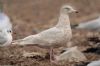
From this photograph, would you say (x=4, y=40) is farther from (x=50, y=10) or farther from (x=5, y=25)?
(x=50, y=10)

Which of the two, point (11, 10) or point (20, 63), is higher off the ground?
point (11, 10)

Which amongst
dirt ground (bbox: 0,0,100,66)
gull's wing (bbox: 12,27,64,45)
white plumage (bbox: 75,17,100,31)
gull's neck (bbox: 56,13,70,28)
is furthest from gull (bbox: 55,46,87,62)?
white plumage (bbox: 75,17,100,31)

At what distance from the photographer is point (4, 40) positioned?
952 cm

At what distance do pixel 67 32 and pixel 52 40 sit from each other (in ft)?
1.10

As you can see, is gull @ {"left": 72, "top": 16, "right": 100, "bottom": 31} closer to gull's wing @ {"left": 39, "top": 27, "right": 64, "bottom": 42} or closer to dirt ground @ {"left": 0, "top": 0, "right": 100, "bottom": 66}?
dirt ground @ {"left": 0, "top": 0, "right": 100, "bottom": 66}

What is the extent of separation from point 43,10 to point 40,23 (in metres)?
2.63

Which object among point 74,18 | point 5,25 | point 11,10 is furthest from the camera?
point 11,10

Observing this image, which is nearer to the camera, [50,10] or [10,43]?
[10,43]

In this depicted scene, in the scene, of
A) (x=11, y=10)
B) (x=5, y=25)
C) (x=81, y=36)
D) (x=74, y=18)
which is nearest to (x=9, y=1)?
(x=11, y=10)

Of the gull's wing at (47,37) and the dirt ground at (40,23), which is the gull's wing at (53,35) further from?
the dirt ground at (40,23)

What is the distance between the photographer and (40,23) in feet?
55.9

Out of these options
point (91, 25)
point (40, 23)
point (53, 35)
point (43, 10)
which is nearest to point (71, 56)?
point (53, 35)

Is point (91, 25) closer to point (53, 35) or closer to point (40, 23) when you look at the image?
point (40, 23)

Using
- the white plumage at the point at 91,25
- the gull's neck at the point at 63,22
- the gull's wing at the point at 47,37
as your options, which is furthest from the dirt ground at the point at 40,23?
the gull's neck at the point at 63,22
